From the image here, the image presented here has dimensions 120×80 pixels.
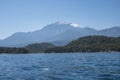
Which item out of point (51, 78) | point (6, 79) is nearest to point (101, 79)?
point (51, 78)

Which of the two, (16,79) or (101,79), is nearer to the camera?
(101,79)

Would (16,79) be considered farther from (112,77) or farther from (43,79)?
(112,77)

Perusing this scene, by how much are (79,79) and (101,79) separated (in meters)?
3.41

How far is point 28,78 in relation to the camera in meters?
47.9

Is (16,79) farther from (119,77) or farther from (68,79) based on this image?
(119,77)

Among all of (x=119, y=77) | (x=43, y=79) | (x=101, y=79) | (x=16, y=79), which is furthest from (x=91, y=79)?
(x=16, y=79)

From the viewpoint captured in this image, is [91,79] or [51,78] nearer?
[91,79]

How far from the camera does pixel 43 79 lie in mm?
46688

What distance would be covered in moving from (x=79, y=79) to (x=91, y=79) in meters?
1.94

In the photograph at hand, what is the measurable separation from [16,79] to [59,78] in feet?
23.5

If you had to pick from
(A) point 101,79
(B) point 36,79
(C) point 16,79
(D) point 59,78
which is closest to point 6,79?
(C) point 16,79

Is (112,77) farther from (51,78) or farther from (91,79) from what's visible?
(51,78)

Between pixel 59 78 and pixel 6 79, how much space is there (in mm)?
8904

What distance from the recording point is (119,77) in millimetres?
44875
